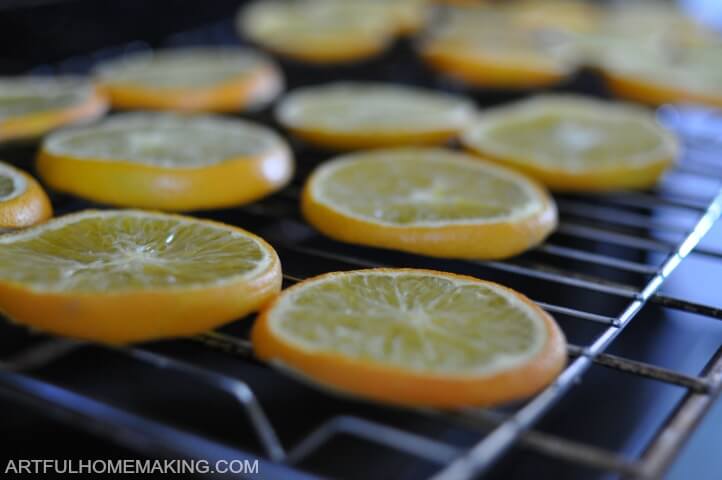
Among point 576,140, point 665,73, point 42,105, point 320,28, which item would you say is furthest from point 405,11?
point 42,105

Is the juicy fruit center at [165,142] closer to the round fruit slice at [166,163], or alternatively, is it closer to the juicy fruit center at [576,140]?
the round fruit slice at [166,163]

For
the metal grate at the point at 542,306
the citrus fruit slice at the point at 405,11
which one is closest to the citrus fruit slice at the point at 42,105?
the metal grate at the point at 542,306

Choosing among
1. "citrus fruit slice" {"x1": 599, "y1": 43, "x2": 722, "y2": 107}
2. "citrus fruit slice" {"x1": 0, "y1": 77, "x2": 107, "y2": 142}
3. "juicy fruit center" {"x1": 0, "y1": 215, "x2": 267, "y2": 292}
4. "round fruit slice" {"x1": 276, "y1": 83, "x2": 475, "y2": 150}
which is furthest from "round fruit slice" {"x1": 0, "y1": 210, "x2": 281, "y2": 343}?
"citrus fruit slice" {"x1": 599, "y1": 43, "x2": 722, "y2": 107}

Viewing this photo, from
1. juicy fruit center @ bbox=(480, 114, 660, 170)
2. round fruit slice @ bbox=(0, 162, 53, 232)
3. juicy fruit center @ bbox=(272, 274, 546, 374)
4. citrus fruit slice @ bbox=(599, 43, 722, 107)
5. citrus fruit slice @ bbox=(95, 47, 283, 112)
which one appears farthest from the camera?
citrus fruit slice @ bbox=(599, 43, 722, 107)

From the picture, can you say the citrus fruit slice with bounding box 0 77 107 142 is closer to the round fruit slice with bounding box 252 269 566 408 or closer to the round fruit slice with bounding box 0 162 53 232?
the round fruit slice with bounding box 0 162 53 232

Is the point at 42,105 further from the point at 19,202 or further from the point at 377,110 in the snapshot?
the point at 377,110

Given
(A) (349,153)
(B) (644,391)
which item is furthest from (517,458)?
(A) (349,153)

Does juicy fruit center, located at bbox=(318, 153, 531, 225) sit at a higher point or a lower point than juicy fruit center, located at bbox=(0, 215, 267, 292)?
lower
